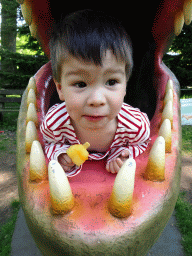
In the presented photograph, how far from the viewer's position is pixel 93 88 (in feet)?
2.94

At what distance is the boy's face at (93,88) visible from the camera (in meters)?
0.89

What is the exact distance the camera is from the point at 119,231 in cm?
73

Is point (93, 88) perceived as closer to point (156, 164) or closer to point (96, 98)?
point (96, 98)

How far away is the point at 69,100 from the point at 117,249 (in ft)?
1.86

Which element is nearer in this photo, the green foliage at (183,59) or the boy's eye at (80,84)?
the boy's eye at (80,84)

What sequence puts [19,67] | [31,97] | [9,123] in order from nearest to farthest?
[31,97]
[9,123]
[19,67]

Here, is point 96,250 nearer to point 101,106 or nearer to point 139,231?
point 139,231

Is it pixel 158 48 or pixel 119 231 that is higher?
pixel 158 48

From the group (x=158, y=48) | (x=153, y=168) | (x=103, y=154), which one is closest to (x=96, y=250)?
(x=153, y=168)

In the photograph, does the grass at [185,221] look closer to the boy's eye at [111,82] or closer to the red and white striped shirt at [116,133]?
the red and white striped shirt at [116,133]

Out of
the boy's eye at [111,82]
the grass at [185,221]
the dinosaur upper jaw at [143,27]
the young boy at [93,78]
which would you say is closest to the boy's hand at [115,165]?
the young boy at [93,78]

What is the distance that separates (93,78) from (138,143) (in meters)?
0.53

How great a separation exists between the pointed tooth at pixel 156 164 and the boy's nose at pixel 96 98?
280 mm

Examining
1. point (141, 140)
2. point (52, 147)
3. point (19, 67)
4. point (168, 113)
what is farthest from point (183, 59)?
point (52, 147)
